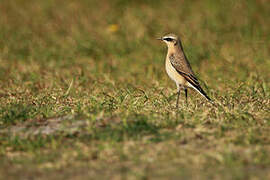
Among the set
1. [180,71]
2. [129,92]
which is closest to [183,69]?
[180,71]

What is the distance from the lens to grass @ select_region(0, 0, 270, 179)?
4691 millimetres

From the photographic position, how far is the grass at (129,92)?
15.4 ft

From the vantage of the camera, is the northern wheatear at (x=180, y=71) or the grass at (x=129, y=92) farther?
the northern wheatear at (x=180, y=71)

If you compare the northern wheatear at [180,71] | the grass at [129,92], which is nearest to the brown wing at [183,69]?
the northern wheatear at [180,71]

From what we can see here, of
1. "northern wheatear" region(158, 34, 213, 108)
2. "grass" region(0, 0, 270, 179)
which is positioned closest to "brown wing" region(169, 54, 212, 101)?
"northern wheatear" region(158, 34, 213, 108)

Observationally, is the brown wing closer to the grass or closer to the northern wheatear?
the northern wheatear

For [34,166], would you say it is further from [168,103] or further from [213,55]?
[213,55]

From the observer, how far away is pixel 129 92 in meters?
7.12


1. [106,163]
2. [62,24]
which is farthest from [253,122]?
[62,24]

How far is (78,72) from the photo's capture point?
31.2 feet

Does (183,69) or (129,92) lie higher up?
(183,69)

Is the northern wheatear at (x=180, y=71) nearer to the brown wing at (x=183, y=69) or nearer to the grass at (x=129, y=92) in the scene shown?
the brown wing at (x=183, y=69)

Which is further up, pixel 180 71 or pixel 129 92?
pixel 180 71

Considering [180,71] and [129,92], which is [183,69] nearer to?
[180,71]
